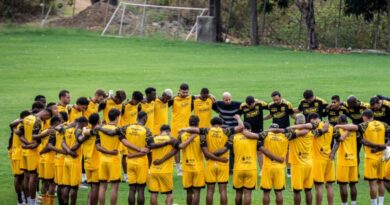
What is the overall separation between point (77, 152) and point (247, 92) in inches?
654

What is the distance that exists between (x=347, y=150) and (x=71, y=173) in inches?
224

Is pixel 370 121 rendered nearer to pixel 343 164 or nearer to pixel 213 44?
pixel 343 164

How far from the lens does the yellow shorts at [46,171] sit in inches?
782

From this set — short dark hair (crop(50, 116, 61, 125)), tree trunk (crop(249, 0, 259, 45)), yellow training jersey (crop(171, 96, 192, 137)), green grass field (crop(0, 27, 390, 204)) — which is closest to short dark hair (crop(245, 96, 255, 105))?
yellow training jersey (crop(171, 96, 192, 137))

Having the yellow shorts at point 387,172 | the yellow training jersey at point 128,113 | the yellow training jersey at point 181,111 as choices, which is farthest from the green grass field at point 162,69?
the yellow shorts at point 387,172

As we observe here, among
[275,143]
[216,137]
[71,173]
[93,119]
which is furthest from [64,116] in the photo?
[275,143]

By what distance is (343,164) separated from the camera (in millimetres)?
19906

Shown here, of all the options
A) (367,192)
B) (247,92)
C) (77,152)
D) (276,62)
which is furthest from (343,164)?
(276,62)

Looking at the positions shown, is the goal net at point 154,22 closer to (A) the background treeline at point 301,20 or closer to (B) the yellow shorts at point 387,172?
(A) the background treeline at point 301,20

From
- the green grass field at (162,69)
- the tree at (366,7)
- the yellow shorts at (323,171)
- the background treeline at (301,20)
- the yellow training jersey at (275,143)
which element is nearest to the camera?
the yellow training jersey at (275,143)

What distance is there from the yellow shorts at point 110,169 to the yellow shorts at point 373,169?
519 centimetres

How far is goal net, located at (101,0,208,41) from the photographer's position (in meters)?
53.2

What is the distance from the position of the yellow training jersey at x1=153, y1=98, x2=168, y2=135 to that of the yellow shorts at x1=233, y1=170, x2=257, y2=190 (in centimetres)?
481

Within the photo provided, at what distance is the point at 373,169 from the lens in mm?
19906
